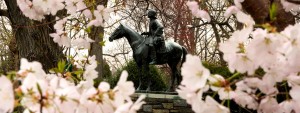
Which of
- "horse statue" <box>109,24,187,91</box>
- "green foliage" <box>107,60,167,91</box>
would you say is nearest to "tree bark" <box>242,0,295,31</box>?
"horse statue" <box>109,24,187,91</box>

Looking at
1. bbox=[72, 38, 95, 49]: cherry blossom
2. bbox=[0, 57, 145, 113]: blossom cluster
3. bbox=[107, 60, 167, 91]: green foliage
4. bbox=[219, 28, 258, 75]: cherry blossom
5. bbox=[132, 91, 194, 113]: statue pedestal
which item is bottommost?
bbox=[132, 91, 194, 113]: statue pedestal

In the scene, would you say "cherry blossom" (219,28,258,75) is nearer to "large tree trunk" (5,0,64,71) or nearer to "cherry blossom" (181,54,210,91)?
"cherry blossom" (181,54,210,91)

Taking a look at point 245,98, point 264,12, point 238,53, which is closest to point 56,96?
point 238,53

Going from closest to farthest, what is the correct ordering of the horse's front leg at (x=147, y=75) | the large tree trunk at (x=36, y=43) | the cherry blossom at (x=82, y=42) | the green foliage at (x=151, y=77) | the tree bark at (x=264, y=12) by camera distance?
the tree bark at (x=264, y=12), the cherry blossom at (x=82, y=42), the large tree trunk at (x=36, y=43), the horse's front leg at (x=147, y=75), the green foliage at (x=151, y=77)

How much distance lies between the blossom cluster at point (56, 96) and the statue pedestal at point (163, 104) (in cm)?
Answer: 752

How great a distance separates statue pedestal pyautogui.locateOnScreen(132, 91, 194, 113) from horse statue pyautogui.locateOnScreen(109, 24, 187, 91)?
583mm

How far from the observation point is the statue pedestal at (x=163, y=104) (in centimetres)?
908

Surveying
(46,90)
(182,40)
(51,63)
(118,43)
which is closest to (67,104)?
(46,90)

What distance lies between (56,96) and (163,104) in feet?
25.8

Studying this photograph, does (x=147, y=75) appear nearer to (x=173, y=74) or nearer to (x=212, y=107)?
(x=173, y=74)

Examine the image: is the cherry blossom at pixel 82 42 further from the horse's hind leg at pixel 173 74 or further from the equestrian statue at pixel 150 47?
the horse's hind leg at pixel 173 74

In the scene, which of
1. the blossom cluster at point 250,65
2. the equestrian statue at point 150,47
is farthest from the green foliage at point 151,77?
the blossom cluster at point 250,65

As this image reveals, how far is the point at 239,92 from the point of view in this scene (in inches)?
66.6

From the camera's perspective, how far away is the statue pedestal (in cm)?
908
